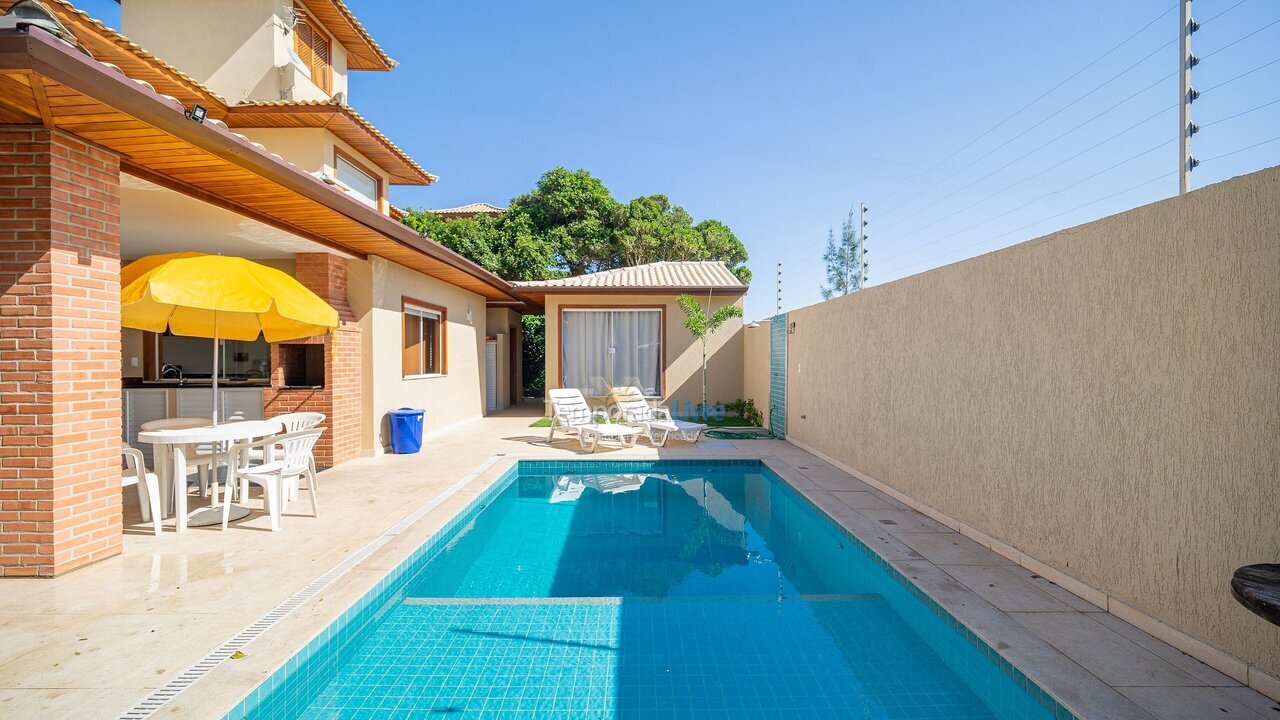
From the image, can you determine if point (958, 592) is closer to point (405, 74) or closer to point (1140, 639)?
point (1140, 639)

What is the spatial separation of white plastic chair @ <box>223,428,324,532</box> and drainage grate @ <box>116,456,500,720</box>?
1.15 metres

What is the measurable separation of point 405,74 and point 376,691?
17070 millimetres

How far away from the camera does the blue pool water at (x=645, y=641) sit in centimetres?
315

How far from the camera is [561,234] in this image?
28094 millimetres

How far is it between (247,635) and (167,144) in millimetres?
3632

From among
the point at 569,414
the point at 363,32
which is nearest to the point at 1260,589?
the point at 569,414

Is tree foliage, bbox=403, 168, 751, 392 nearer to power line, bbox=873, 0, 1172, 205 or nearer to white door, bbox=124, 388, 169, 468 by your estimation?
white door, bbox=124, 388, 169, 468

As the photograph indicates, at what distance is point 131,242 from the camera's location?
8086 millimetres

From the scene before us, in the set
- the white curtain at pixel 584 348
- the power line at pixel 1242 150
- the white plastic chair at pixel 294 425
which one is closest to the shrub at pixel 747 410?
the white curtain at pixel 584 348

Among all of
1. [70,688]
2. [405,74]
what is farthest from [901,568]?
[405,74]

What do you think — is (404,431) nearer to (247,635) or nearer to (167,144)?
(167,144)

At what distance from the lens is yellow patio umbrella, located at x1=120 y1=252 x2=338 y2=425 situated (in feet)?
16.3

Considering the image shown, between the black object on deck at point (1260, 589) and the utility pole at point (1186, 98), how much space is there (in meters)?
2.21

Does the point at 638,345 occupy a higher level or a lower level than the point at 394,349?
higher
